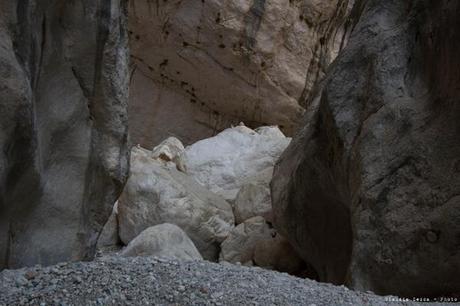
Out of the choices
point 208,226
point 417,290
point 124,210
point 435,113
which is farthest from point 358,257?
point 124,210

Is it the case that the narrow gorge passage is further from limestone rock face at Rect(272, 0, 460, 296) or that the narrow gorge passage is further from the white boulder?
the white boulder

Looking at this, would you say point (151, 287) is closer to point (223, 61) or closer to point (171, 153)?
point (171, 153)

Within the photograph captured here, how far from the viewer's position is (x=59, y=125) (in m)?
4.53

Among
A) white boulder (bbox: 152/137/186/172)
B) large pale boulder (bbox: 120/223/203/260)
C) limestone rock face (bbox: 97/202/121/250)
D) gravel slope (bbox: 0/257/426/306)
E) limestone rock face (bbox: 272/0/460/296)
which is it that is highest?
limestone rock face (bbox: 272/0/460/296)

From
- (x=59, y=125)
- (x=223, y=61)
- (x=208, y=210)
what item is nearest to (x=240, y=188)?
(x=208, y=210)

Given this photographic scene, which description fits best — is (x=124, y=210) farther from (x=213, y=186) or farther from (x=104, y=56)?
(x=104, y=56)

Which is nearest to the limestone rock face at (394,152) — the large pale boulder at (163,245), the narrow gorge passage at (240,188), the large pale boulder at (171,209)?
the narrow gorge passage at (240,188)

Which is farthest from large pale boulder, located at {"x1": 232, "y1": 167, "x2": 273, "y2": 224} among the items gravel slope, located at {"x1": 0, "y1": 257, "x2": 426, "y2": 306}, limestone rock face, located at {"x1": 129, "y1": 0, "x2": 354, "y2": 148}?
gravel slope, located at {"x1": 0, "y1": 257, "x2": 426, "y2": 306}

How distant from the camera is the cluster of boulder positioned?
930 cm

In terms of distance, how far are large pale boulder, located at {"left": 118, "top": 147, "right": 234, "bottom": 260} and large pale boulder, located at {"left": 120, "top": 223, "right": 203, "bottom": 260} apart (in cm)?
191

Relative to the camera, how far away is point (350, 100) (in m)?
6.42

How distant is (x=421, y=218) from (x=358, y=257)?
2.13 ft

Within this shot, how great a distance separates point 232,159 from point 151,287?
827 cm

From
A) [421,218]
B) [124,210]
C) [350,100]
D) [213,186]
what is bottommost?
[124,210]
